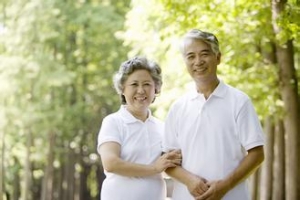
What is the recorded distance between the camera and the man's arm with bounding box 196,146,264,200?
12.8 ft

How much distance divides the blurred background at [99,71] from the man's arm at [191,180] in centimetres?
434

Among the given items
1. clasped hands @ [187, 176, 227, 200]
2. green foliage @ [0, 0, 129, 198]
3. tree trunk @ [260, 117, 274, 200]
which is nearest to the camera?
clasped hands @ [187, 176, 227, 200]

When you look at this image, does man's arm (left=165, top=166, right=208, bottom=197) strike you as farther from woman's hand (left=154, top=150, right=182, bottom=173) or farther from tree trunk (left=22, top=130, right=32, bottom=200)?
tree trunk (left=22, top=130, right=32, bottom=200)

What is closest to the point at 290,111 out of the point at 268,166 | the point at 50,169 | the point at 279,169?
the point at 279,169

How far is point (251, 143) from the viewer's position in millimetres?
3938

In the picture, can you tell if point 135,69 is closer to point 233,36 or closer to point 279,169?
point 233,36

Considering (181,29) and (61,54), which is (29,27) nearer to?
(61,54)

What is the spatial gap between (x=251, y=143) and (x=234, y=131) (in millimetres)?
140

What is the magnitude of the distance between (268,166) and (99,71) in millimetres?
15774

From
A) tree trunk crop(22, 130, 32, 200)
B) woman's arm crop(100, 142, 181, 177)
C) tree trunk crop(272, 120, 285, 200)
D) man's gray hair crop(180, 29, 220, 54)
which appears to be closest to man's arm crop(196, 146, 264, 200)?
woman's arm crop(100, 142, 181, 177)

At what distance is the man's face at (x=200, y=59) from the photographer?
13.3 feet

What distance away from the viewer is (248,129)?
156 inches

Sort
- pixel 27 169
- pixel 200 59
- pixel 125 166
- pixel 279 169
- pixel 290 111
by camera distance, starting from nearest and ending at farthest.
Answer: pixel 200 59
pixel 125 166
pixel 290 111
pixel 279 169
pixel 27 169

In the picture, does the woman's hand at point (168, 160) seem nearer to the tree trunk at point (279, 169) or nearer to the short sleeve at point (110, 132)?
the short sleeve at point (110, 132)
